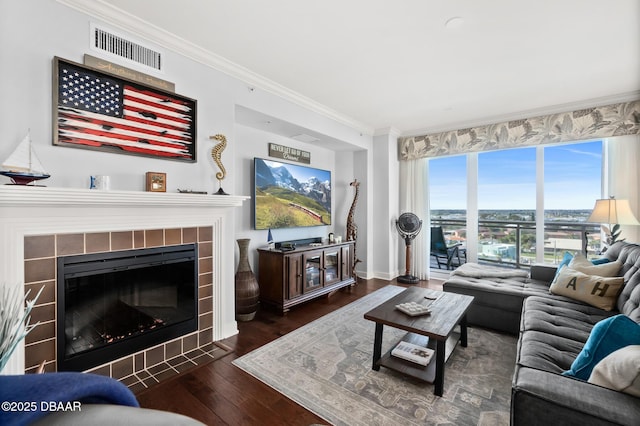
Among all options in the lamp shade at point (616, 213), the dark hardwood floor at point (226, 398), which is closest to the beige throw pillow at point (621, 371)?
the dark hardwood floor at point (226, 398)

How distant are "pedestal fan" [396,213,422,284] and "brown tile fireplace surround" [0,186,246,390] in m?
2.97

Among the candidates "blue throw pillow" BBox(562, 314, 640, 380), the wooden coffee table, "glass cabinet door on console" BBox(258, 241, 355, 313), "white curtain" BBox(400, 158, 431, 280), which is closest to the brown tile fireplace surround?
"glass cabinet door on console" BBox(258, 241, 355, 313)

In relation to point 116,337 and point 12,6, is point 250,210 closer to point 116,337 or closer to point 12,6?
point 116,337

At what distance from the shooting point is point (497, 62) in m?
2.63

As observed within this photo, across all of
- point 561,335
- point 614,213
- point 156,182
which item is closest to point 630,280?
point 561,335

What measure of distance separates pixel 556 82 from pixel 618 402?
3.25m

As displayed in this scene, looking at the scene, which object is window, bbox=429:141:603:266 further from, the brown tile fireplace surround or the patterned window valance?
the brown tile fireplace surround

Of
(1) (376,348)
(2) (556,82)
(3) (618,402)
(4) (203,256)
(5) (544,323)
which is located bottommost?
(1) (376,348)

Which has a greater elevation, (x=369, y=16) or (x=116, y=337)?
(x=369, y=16)

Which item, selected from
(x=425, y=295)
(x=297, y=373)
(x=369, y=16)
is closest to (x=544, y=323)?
(x=425, y=295)

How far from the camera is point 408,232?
4.68 meters

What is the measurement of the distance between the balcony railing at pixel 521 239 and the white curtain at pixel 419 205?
375mm

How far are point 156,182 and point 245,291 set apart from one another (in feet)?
4.68

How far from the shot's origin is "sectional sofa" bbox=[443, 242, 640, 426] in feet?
3.18
